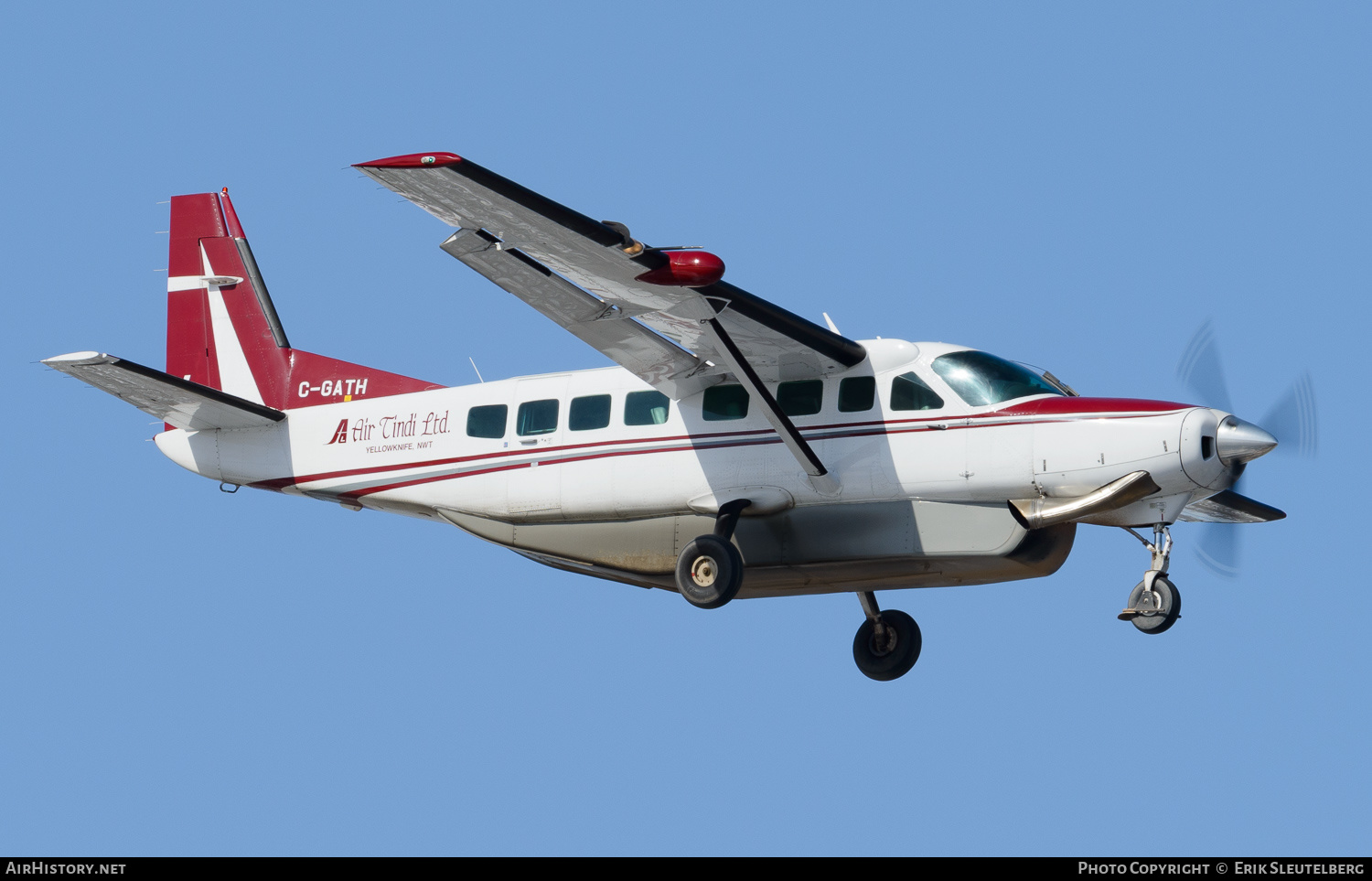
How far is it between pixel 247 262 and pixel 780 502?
8331 millimetres

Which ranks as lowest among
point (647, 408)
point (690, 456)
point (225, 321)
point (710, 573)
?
point (710, 573)

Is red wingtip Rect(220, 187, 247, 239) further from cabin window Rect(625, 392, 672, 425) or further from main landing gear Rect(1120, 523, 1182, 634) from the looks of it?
main landing gear Rect(1120, 523, 1182, 634)

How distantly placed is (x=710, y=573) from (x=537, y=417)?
9.80 ft

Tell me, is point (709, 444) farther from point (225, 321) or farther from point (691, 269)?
point (225, 321)

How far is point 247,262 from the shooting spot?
74.8 ft

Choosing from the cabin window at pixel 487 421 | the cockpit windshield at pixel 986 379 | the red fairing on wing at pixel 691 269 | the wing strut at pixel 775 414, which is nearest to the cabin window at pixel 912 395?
the cockpit windshield at pixel 986 379

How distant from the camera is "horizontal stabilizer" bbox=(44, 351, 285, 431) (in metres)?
19.2

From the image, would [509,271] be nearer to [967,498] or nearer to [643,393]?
[643,393]

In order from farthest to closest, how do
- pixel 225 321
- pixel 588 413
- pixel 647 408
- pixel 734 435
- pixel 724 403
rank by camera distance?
pixel 225 321 < pixel 588 413 < pixel 647 408 < pixel 724 403 < pixel 734 435

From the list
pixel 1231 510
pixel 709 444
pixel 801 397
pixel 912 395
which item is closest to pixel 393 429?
pixel 709 444

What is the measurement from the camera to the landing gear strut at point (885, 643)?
20.5m

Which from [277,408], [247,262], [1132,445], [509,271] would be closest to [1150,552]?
[1132,445]

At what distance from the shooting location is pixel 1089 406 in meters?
17.7

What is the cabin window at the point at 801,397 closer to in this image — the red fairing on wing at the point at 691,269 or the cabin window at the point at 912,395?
the cabin window at the point at 912,395
